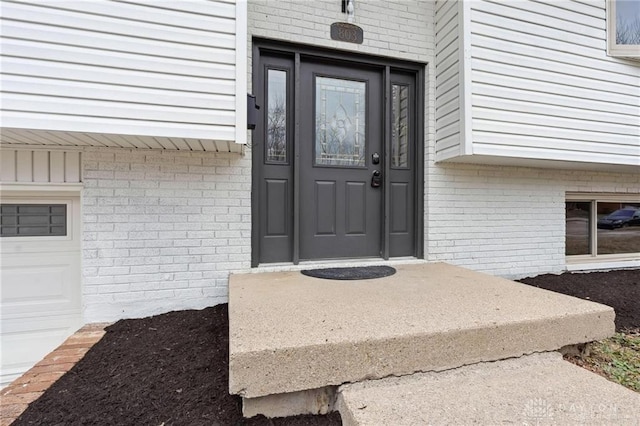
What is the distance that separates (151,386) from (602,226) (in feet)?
16.3

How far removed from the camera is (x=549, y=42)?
2859 mm

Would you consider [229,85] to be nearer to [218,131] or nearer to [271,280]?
[218,131]

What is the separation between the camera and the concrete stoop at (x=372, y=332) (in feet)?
4.21

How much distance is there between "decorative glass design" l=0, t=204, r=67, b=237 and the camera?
7.61 feet

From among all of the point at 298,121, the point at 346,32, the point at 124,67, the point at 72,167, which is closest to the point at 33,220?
the point at 72,167

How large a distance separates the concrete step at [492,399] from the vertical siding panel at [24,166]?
2551 millimetres

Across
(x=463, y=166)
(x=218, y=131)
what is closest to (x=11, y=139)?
(x=218, y=131)

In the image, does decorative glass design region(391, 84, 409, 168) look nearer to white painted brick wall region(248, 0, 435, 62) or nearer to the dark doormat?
white painted brick wall region(248, 0, 435, 62)

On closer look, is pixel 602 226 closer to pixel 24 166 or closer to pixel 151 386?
pixel 151 386

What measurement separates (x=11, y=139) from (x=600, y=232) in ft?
19.2

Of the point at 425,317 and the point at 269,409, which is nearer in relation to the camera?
the point at 269,409

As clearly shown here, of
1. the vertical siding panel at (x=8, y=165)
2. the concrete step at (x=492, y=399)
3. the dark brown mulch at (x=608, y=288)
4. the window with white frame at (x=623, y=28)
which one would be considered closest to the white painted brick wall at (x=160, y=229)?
the vertical siding panel at (x=8, y=165)

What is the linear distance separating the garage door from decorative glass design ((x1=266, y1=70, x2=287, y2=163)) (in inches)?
61.7

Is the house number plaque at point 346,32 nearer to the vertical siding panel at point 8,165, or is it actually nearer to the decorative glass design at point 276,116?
the decorative glass design at point 276,116
